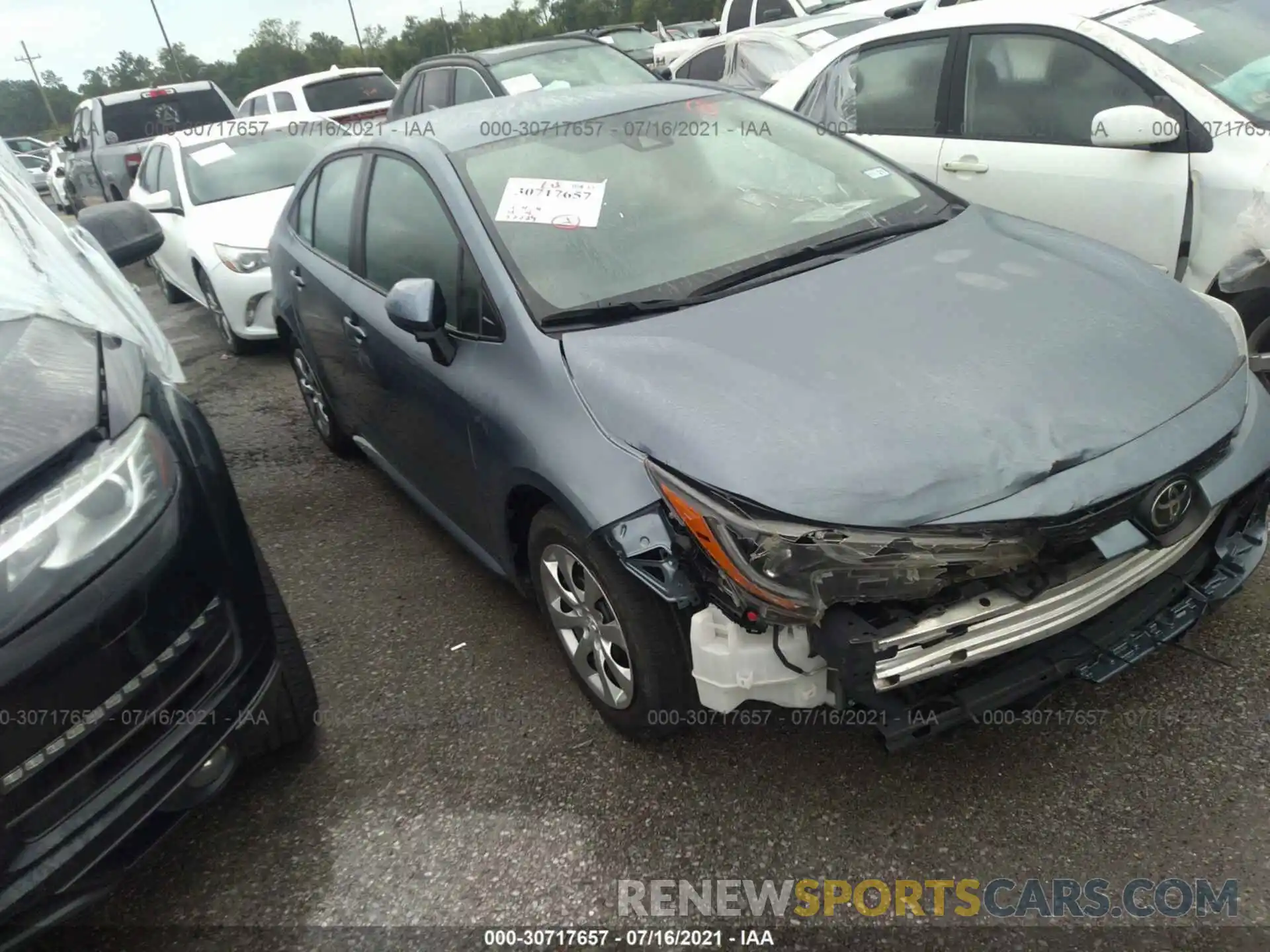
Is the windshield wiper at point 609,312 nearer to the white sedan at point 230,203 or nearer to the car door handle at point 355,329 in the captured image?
the car door handle at point 355,329

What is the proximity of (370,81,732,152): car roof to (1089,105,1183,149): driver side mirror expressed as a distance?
56.2 inches

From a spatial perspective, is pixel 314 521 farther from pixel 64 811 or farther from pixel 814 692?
pixel 814 692

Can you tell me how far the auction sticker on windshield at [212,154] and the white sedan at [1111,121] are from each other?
4.88 metres

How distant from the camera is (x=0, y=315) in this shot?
7.55 feet

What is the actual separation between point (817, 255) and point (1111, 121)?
5.36 feet

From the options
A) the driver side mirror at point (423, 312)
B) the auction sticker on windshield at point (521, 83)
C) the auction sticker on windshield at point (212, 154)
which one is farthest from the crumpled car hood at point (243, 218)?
the driver side mirror at point (423, 312)

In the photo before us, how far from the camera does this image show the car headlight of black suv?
65.4 inches

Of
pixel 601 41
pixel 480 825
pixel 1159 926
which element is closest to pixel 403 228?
pixel 480 825

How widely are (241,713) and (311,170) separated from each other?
2.78 metres

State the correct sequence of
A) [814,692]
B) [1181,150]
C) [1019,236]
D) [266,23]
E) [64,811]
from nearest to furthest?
[64,811] → [814,692] → [1019,236] → [1181,150] → [266,23]

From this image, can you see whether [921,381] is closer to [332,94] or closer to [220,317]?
[220,317]

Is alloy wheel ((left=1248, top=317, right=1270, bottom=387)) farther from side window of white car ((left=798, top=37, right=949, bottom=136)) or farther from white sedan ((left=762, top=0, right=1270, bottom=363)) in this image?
side window of white car ((left=798, top=37, right=949, bottom=136))

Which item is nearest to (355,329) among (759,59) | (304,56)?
(759,59)

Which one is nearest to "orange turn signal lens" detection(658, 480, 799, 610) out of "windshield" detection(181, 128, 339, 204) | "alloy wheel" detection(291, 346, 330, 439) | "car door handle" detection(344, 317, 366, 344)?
"car door handle" detection(344, 317, 366, 344)
